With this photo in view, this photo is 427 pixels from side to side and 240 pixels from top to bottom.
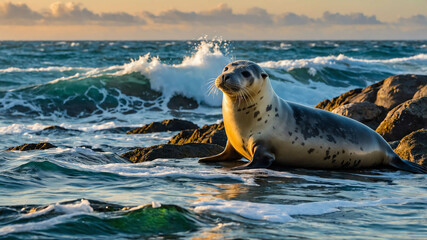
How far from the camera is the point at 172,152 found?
7.96 metres

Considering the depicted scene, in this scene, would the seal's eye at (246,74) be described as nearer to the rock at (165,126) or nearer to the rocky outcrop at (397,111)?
the rocky outcrop at (397,111)

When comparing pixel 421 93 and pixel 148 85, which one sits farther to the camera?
pixel 148 85

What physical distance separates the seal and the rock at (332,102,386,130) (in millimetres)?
2613

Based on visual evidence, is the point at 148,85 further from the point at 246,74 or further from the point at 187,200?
the point at 187,200

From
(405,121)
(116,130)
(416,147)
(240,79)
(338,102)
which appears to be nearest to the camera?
(240,79)

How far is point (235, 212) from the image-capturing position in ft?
14.4

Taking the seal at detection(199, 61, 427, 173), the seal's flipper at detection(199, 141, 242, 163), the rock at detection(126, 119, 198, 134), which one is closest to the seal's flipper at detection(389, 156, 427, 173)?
the seal at detection(199, 61, 427, 173)

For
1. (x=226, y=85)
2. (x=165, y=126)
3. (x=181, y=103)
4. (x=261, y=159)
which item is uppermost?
(x=226, y=85)

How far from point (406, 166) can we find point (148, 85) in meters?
17.1

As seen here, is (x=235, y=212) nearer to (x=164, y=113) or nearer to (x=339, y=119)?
(x=339, y=119)

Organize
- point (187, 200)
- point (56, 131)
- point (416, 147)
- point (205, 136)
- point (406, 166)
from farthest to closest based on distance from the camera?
point (56, 131) → point (205, 136) → point (416, 147) → point (406, 166) → point (187, 200)

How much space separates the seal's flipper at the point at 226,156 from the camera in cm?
725

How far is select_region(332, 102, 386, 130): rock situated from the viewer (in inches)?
389

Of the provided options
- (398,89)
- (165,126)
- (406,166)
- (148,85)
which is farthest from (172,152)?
(148,85)
